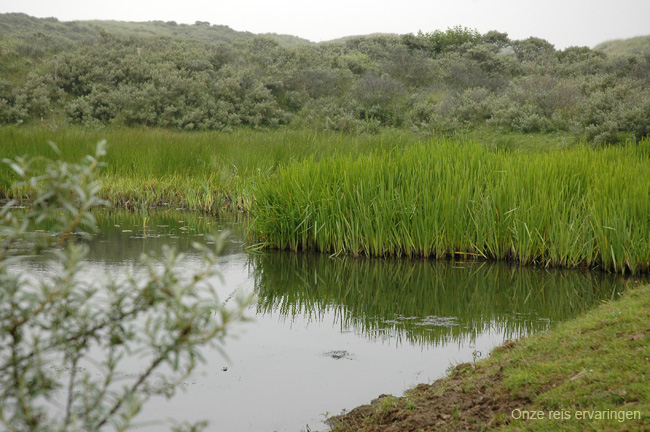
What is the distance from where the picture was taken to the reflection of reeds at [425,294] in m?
5.75

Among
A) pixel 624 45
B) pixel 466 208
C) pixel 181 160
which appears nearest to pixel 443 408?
pixel 466 208

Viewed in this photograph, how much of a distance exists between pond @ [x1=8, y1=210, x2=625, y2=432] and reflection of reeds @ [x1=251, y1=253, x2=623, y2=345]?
12 millimetres

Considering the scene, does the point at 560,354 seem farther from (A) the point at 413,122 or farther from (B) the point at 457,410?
(A) the point at 413,122

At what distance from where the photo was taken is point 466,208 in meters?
8.33

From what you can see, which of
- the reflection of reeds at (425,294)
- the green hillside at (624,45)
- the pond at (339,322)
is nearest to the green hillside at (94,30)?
the green hillside at (624,45)

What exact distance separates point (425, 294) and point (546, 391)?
11.2 feet

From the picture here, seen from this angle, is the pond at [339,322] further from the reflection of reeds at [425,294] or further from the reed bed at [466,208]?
the reed bed at [466,208]

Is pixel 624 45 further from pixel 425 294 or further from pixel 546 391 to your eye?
pixel 546 391

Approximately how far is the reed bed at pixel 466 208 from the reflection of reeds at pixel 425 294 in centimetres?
31

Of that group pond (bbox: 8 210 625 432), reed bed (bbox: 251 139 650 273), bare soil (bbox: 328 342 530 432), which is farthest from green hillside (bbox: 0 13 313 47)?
bare soil (bbox: 328 342 530 432)

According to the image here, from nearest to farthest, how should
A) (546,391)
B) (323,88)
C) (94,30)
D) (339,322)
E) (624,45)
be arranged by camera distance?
1. (546,391)
2. (339,322)
3. (323,88)
4. (624,45)
5. (94,30)

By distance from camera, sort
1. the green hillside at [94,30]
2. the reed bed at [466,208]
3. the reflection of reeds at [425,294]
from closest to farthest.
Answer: the reflection of reeds at [425,294] → the reed bed at [466,208] → the green hillside at [94,30]

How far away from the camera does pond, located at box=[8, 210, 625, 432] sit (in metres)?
4.09

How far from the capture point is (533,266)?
26.4ft
